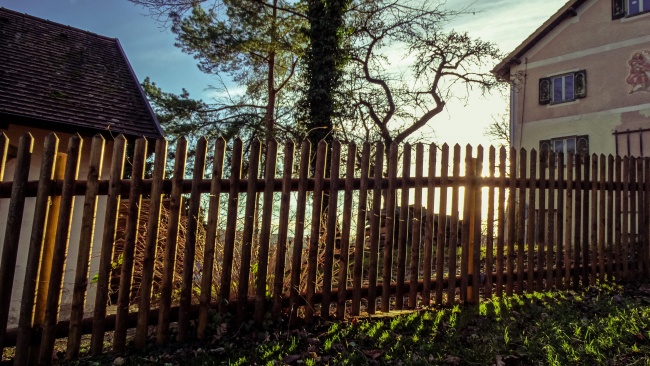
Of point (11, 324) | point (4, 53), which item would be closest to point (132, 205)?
point (11, 324)

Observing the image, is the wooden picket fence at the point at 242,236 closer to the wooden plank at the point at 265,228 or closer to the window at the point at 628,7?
the wooden plank at the point at 265,228

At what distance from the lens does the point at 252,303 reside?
3.89 meters

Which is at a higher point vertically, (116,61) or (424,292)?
(116,61)

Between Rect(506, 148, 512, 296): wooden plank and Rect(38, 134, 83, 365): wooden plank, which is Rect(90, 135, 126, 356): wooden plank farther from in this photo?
Rect(506, 148, 512, 296): wooden plank

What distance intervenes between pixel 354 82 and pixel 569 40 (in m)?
7.82

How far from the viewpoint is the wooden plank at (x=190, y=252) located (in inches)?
143

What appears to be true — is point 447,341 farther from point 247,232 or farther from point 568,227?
point 568,227

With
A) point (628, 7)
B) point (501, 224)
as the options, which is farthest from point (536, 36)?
point (501, 224)

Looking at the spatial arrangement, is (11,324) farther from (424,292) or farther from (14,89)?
(424,292)

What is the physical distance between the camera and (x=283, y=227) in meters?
3.95

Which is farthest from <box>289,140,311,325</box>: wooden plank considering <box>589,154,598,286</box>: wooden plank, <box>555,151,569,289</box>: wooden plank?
<box>589,154,598,286</box>: wooden plank

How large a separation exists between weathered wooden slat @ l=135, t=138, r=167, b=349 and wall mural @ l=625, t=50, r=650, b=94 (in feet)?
49.9

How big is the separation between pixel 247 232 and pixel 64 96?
6.95 m

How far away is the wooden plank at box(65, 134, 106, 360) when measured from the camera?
3.43m
